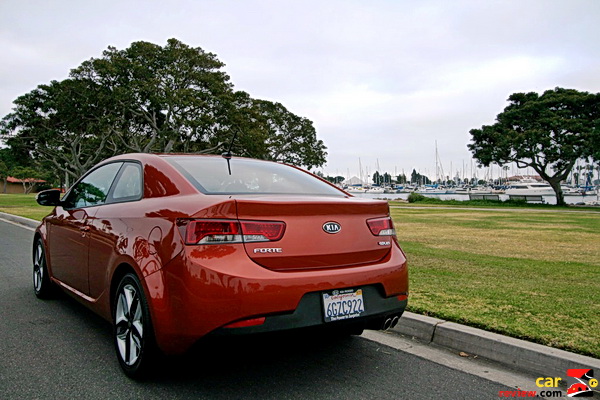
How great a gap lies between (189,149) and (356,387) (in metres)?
37.7

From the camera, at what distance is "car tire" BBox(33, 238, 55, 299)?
5.49m

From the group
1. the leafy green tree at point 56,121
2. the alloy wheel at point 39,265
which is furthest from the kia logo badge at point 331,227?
the leafy green tree at point 56,121

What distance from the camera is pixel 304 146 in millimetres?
56938

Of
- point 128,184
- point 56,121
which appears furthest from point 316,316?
point 56,121

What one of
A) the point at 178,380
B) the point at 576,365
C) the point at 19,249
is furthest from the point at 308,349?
the point at 19,249

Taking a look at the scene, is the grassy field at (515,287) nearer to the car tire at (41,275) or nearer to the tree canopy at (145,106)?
the car tire at (41,275)

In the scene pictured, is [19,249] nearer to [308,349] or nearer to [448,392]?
[308,349]

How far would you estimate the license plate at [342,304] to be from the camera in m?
3.04

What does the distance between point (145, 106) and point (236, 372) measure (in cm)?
3457

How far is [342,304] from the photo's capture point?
3.11m

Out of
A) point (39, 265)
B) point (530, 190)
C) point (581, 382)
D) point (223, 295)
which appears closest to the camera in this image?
point (223, 295)

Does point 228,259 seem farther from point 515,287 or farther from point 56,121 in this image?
point 56,121

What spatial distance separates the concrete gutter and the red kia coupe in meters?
0.87

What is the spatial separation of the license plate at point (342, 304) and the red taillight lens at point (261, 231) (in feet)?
1.63
